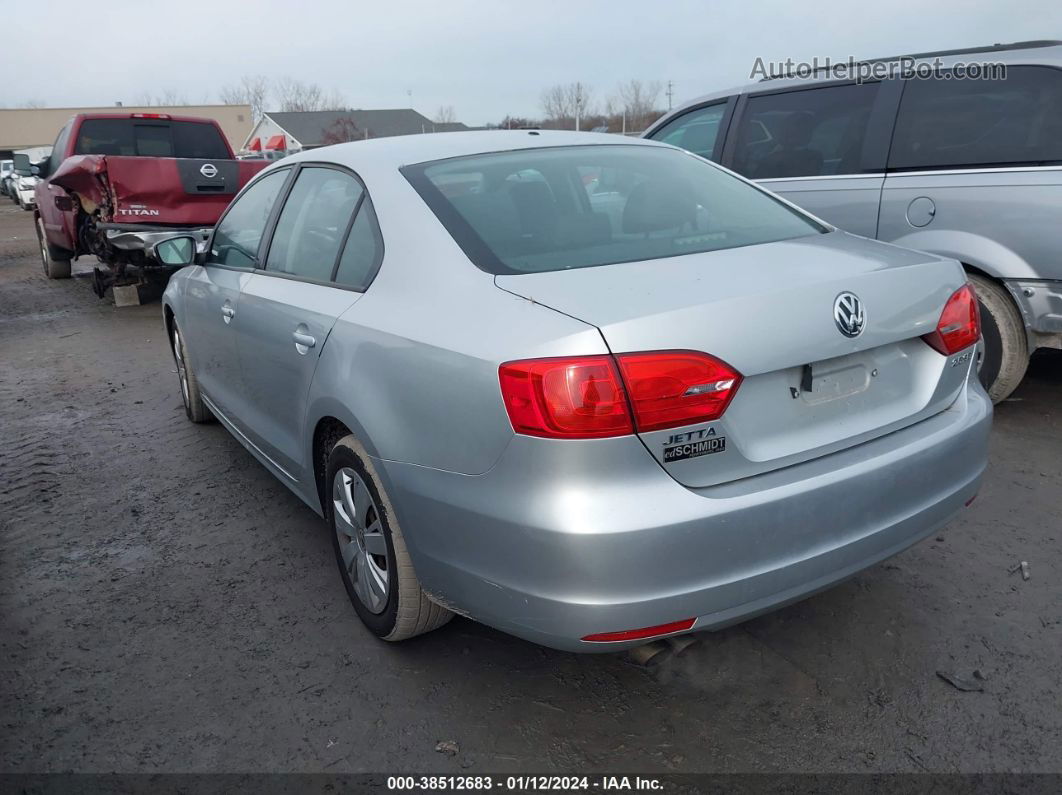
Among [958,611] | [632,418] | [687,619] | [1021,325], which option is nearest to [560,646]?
[687,619]

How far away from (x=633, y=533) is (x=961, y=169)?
12.0 ft

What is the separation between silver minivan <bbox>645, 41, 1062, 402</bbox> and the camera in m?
4.37

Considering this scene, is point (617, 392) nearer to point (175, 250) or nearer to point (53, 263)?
point (175, 250)

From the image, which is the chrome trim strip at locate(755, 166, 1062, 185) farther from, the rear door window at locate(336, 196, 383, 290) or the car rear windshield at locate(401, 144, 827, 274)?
the rear door window at locate(336, 196, 383, 290)

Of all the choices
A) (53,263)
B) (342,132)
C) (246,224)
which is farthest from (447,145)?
(342,132)

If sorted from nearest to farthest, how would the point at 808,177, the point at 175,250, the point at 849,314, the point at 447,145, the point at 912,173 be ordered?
the point at 849,314 → the point at 447,145 → the point at 175,250 → the point at 912,173 → the point at 808,177

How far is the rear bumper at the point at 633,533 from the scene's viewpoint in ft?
6.78

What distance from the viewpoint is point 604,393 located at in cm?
204

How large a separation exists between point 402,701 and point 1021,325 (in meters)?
3.80

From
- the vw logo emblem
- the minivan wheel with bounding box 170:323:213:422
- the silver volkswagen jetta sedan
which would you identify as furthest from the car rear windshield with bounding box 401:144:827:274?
the minivan wheel with bounding box 170:323:213:422

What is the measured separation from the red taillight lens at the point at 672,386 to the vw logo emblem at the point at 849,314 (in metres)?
0.41

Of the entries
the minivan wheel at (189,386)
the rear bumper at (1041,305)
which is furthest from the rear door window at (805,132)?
the minivan wheel at (189,386)

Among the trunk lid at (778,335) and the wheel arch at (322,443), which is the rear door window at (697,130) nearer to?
the trunk lid at (778,335)

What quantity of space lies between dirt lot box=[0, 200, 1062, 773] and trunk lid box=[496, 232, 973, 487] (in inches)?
32.3
